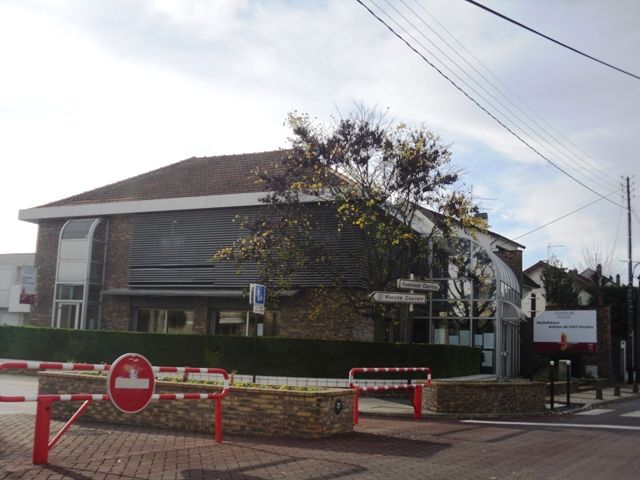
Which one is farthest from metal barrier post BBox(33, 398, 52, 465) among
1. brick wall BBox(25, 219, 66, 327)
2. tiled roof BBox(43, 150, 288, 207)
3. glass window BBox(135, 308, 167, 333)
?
brick wall BBox(25, 219, 66, 327)

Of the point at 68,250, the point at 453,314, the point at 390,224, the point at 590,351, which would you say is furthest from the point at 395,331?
the point at 68,250

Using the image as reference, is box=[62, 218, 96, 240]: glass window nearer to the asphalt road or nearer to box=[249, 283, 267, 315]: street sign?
A: box=[249, 283, 267, 315]: street sign

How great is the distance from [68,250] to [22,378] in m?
8.97

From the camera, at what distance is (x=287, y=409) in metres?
10.5

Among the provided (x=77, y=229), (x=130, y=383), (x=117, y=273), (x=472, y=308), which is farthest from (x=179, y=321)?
(x=130, y=383)

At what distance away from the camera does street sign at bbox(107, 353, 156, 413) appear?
7.89 m

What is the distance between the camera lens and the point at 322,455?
8.93 metres

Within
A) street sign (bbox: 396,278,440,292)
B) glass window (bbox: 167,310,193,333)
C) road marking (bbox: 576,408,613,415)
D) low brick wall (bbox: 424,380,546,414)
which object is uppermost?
street sign (bbox: 396,278,440,292)

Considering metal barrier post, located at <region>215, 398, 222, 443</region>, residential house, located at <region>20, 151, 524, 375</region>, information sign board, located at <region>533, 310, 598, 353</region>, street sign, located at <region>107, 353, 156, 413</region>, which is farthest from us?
information sign board, located at <region>533, 310, 598, 353</region>

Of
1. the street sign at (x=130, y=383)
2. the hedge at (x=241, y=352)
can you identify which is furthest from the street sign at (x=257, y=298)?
the street sign at (x=130, y=383)

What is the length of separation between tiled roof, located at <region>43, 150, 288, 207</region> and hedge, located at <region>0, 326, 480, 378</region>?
7.26m

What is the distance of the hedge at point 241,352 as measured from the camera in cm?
2045

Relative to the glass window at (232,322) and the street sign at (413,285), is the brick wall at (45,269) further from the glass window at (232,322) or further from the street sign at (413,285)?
the street sign at (413,285)

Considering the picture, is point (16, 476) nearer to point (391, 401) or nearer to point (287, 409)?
point (287, 409)
